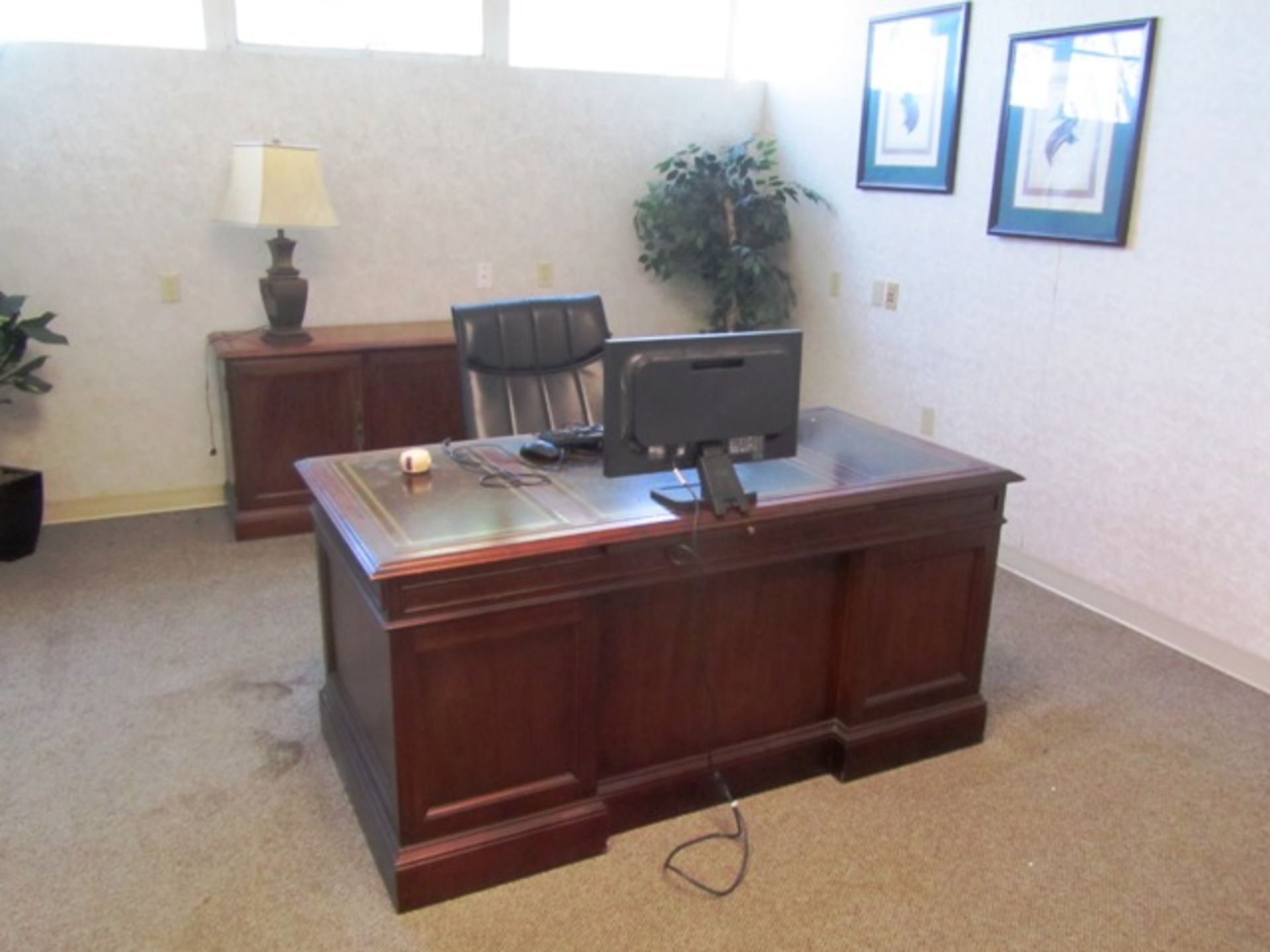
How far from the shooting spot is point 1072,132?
Result: 3514mm

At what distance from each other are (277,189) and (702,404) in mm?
2401

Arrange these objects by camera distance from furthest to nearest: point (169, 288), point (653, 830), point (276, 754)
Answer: point (169, 288), point (276, 754), point (653, 830)

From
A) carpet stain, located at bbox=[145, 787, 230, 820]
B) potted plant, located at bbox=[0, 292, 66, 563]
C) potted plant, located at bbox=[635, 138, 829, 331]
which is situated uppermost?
potted plant, located at bbox=[635, 138, 829, 331]

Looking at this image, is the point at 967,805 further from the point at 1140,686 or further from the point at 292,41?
the point at 292,41

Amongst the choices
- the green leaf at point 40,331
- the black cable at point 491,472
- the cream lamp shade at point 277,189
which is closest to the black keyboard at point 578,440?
the black cable at point 491,472

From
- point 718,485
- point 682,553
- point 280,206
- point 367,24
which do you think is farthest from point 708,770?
point 367,24

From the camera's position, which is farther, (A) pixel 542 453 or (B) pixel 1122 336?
(B) pixel 1122 336

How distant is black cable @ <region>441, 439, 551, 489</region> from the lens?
7.81 ft

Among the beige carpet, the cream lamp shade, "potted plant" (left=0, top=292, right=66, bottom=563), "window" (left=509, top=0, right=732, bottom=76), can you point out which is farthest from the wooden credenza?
"window" (left=509, top=0, right=732, bottom=76)

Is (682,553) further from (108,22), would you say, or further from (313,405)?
(108,22)

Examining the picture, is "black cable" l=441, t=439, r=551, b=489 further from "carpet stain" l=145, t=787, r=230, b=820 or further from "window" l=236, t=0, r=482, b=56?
"window" l=236, t=0, r=482, b=56

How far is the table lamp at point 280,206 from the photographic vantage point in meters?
3.80

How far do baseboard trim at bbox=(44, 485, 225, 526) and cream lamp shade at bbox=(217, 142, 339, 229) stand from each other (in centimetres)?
118

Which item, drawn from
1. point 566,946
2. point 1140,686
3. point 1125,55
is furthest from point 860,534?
point 1125,55
